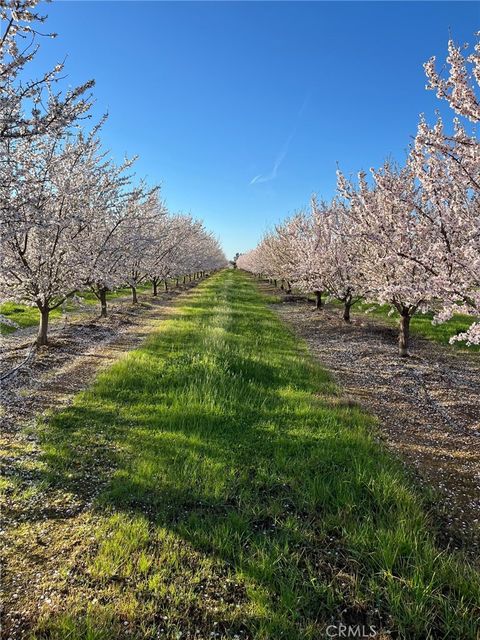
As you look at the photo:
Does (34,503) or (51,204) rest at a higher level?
(51,204)

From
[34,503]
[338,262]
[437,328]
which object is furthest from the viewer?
[338,262]

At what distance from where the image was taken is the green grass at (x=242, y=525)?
3148 mm

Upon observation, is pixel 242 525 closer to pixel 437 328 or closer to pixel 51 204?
pixel 51 204

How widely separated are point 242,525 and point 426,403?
640 centimetres

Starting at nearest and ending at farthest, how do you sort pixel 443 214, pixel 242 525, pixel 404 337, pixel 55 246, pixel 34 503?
pixel 242 525 < pixel 34 503 < pixel 443 214 < pixel 55 246 < pixel 404 337

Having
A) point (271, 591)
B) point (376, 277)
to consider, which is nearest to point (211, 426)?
point (271, 591)

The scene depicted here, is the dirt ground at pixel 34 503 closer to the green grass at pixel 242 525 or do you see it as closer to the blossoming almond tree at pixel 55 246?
the green grass at pixel 242 525

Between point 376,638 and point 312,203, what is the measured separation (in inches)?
1026

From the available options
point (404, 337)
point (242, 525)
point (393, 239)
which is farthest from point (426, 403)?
point (242, 525)

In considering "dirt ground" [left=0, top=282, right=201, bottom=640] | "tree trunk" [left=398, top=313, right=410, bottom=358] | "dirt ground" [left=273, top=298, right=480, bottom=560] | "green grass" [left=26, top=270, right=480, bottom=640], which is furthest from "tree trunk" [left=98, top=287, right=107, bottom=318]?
"tree trunk" [left=398, top=313, right=410, bottom=358]

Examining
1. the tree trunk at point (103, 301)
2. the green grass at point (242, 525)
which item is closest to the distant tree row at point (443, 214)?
the green grass at point (242, 525)

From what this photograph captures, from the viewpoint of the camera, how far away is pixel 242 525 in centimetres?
418

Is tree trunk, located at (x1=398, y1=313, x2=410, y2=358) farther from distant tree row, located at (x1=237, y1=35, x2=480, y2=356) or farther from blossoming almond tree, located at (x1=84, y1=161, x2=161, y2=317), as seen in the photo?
blossoming almond tree, located at (x1=84, y1=161, x2=161, y2=317)

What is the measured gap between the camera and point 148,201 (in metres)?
24.8
